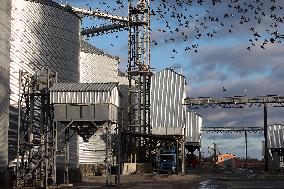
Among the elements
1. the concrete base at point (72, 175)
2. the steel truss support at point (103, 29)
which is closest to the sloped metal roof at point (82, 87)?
the concrete base at point (72, 175)

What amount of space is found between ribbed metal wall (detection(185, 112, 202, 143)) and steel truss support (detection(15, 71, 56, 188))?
54.9 meters

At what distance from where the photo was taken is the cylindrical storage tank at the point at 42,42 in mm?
46969

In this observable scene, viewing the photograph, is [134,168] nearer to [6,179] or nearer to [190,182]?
[190,182]

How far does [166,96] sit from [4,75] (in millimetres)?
42626

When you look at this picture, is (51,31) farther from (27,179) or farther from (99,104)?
(27,179)

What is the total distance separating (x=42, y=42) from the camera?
168ft

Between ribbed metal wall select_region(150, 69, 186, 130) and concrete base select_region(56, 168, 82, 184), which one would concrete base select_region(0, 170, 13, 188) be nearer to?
concrete base select_region(56, 168, 82, 184)

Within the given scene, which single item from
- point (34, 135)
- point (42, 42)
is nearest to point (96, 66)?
point (42, 42)

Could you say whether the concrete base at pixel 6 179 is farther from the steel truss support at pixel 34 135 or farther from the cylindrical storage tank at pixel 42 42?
the cylindrical storage tank at pixel 42 42

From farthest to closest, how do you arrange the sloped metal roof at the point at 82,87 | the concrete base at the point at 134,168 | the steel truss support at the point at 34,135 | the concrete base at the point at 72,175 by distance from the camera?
the concrete base at the point at 134,168
the concrete base at the point at 72,175
the sloped metal roof at the point at 82,87
the steel truss support at the point at 34,135

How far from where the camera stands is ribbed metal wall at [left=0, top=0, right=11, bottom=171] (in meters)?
43.6

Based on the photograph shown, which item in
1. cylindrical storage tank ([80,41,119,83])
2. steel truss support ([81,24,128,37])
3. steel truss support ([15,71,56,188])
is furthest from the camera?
steel truss support ([81,24,128,37])

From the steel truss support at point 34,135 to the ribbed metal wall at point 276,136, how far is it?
64.9 metres

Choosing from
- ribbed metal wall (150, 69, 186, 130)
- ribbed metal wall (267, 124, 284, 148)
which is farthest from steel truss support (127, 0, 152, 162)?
ribbed metal wall (267, 124, 284, 148)
